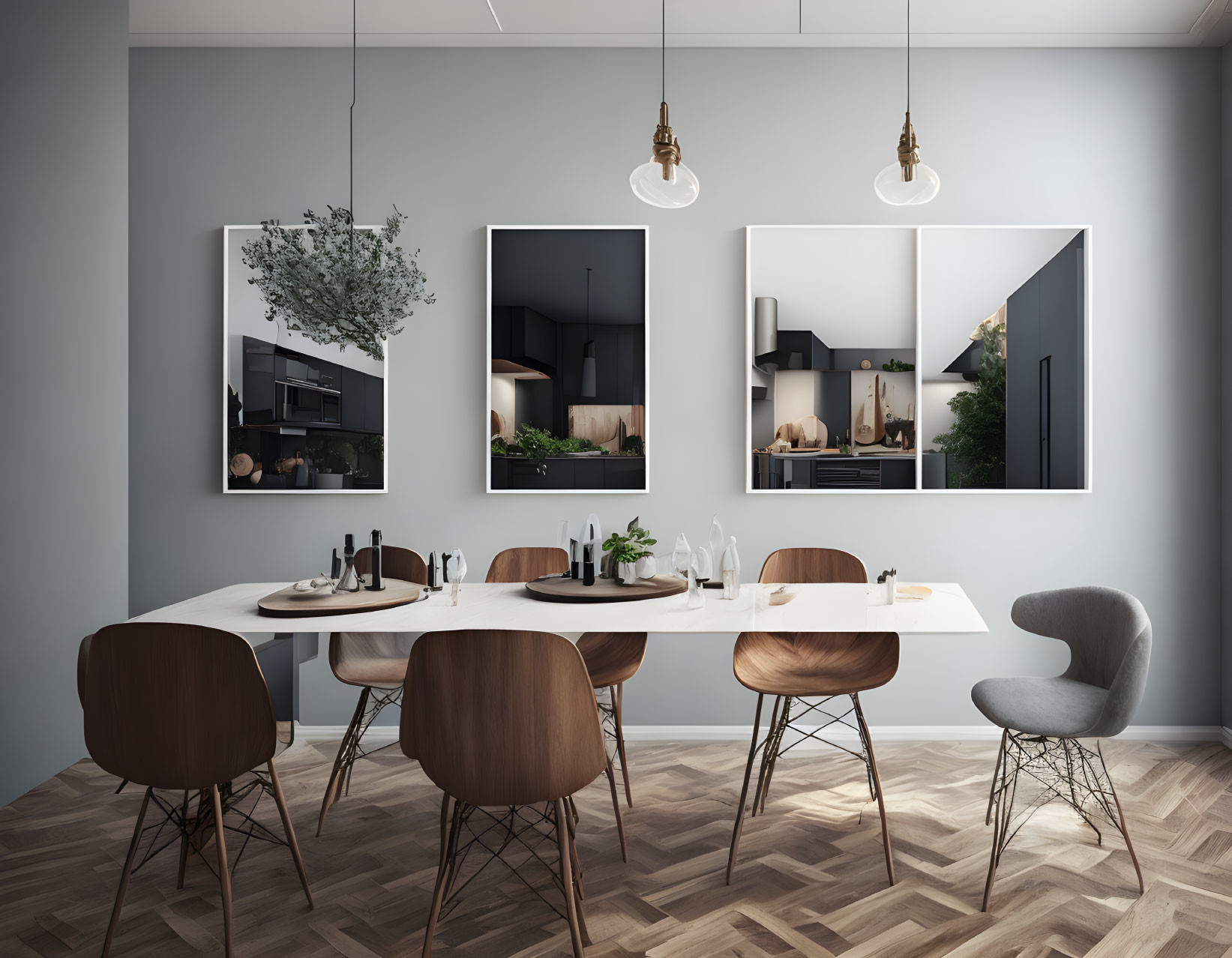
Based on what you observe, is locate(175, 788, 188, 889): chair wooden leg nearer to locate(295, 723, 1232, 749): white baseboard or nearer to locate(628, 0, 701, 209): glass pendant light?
locate(295, 723, 1232, 749): white baseboard

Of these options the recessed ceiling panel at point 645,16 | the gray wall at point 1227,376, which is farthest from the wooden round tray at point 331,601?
the gray wall at point 1227,376

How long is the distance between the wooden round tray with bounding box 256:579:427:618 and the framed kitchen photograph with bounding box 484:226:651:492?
117 cm

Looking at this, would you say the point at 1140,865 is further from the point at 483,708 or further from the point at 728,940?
the point at 483,708

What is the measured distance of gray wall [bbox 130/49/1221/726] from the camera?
3566mm

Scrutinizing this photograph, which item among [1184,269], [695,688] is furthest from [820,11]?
[695,688]

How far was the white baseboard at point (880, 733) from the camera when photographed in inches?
140

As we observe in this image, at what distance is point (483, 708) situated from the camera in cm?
175

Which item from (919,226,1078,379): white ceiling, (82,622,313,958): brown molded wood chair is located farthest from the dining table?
(919,226,1078,379): white ceiling

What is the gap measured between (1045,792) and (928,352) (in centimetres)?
193

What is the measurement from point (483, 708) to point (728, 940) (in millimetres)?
1006

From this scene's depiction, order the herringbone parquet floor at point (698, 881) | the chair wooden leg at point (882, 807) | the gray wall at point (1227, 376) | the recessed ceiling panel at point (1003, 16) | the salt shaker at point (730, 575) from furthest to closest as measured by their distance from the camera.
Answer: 1. the gray wall at point (1227, 376)
2. the recessed ceiling panel at point (1003, 16)
3. the salt shaker at point (730, 575)
4. the chair wooden leg at point (882, 807)
5. the herringbone parquet floor at point (698, 881)

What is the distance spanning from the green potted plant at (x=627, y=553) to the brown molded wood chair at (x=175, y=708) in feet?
3.85

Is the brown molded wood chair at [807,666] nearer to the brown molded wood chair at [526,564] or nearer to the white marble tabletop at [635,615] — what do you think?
the white marble tabletop at [635,615]

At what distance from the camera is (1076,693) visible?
248cm
